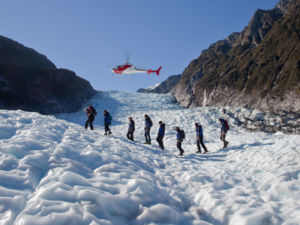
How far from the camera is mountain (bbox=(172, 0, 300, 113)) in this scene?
90.0ft

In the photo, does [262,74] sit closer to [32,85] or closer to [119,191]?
[119,191]

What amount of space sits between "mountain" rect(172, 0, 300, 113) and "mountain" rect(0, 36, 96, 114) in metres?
28.8

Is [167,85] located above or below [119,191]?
above

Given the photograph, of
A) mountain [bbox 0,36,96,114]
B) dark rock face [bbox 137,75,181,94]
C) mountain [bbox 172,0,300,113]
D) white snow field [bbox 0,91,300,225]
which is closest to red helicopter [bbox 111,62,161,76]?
mountain [bbox 0,36,96,114]

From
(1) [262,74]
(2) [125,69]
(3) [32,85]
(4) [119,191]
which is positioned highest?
(1) [262,74]

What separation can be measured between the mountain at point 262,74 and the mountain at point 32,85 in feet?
94.6

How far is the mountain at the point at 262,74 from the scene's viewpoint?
27.4 meters

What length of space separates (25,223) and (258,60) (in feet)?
137

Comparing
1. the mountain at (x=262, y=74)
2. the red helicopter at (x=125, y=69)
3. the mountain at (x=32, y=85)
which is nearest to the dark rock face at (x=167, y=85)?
the mountain at (x=262, y=74)

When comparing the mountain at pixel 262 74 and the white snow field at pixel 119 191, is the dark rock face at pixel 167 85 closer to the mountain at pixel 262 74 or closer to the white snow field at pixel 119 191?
the mountain at pixel 262 74

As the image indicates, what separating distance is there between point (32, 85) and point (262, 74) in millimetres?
41233

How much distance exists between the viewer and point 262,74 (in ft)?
109

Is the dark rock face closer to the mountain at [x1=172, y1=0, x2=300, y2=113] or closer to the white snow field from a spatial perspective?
the mountain at [x1=172, y1=0, x2=300, y2=113]

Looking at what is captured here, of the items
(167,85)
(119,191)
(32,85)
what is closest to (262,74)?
(119,191)
